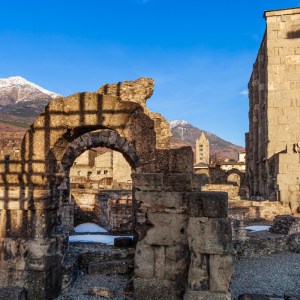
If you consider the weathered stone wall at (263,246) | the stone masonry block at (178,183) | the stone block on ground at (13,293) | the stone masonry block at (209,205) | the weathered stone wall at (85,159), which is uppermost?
the weathered stone wall at (85,159)

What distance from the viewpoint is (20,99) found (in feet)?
449

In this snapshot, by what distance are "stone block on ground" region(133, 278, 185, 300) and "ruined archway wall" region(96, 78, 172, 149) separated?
8.68 m

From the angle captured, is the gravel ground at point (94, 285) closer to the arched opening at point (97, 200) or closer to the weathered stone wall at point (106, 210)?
the arched opening at point (97, 200)

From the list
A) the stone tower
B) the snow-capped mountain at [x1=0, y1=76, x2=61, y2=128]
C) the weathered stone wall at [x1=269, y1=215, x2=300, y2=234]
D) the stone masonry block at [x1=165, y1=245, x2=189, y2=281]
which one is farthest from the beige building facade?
the snow-capped mountain at [x1=0, y1=76, x2=61, y2=128]

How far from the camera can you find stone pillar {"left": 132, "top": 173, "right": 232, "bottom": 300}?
409 cm

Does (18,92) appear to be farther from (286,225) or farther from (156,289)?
(156,289)

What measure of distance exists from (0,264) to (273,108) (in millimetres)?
18526

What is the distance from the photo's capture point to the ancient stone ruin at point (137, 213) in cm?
409

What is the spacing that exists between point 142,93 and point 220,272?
11184 millimetres

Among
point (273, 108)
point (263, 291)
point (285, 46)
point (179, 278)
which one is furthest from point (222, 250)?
point (285, 46)

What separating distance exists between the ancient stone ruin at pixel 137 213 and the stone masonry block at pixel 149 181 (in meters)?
0.02

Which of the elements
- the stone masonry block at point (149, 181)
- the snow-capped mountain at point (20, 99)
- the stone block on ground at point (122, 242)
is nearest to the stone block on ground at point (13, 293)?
the stone masonry block at point (149, 181)

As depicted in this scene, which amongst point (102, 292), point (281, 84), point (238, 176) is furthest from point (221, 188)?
point (238, 176)

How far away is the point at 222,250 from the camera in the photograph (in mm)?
3998
